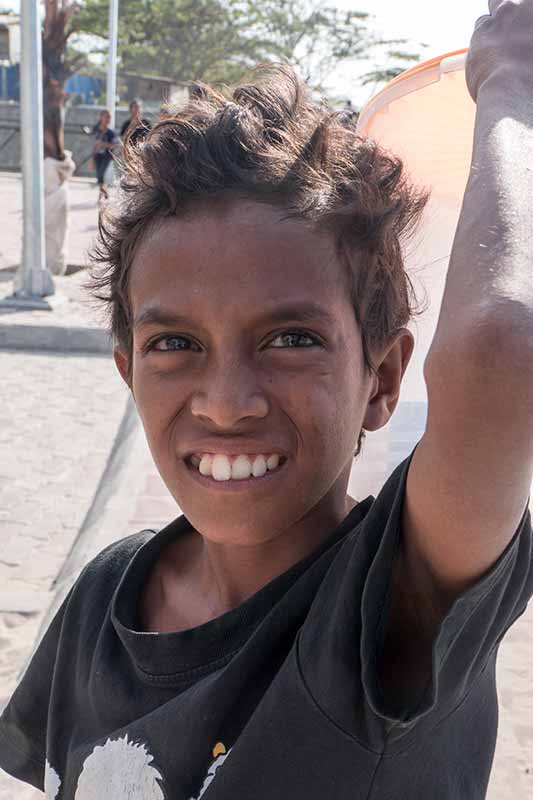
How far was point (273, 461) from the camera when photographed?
1.19 m

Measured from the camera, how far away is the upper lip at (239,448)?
3.83 feet

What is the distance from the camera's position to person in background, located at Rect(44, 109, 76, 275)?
36.2 feet

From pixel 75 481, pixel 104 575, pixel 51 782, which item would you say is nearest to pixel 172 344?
pixel 104 575

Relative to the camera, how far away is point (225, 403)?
1136 millimetres

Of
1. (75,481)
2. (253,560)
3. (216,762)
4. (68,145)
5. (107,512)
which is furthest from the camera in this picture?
(68,145)

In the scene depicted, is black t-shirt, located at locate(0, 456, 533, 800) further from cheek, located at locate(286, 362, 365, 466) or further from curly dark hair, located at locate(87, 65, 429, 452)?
curly dark hair, located at locate(87, 65, 429, 452)

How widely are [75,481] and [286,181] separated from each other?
4091mm

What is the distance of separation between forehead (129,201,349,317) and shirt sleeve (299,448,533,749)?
11.0 inches

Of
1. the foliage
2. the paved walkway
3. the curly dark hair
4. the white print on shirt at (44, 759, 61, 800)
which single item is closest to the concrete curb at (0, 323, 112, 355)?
the paved walkway

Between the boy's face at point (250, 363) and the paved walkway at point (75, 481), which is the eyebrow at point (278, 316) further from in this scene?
the paved walkway at point (75, 481)

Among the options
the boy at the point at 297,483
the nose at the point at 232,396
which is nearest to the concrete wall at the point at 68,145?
the boy at the point at 297,483

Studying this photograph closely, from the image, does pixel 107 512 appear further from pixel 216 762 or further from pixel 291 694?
pixel 291 694

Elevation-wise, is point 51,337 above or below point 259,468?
below

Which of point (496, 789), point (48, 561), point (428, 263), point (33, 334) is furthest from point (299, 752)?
point (33, 334)
